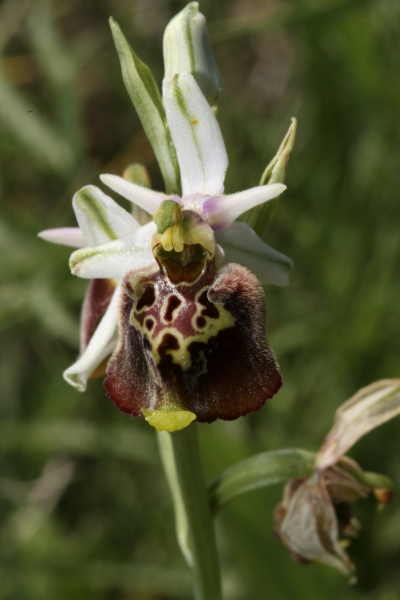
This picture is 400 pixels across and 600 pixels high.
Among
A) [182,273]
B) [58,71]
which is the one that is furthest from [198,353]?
[58,71]

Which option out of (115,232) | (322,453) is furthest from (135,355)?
(322,453)

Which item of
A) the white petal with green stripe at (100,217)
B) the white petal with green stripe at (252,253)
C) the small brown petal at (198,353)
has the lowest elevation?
the small brown petal at (198,353)

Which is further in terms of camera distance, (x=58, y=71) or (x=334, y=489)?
(x=58, y=71)

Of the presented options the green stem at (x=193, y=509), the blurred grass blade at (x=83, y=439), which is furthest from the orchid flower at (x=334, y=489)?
the blurred grass blade at (x=83, y=439)

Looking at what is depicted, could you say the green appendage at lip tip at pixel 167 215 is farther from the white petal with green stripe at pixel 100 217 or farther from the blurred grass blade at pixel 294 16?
the blurred grass blade at pixel 294 16

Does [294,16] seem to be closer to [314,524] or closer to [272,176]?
[272,176]

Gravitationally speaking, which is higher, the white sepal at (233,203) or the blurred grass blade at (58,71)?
the white sepal at (233,203)

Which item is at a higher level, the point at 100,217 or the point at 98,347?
the point at 100,217

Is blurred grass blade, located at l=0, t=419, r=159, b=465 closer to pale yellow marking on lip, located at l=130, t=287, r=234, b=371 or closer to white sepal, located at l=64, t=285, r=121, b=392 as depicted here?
white sepal, located at l=64, t=285, r=121, b=392

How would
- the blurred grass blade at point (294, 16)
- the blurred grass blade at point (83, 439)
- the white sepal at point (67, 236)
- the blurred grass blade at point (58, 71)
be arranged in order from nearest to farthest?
the white sepal at point (67, 236) < the blurred grass blade at point (294, 16) < the blurred grass blade at point (83, 439) < the blurred grass blade at point (58, 71)
